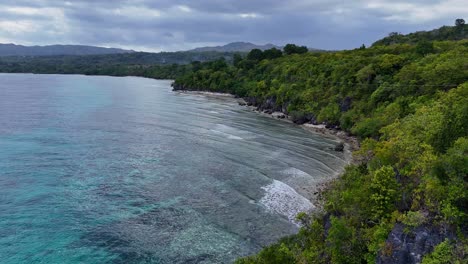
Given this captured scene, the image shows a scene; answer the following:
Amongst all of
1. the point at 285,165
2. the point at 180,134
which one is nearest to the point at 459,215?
the point at 285,165

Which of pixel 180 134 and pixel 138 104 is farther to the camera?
pixel 138 104

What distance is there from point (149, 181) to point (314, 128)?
5100cm

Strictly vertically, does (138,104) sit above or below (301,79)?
below

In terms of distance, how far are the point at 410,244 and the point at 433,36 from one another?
15549 centimetres

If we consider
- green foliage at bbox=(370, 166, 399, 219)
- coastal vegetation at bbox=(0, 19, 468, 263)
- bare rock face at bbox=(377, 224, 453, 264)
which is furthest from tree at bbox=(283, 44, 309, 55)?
bare rock face at bbox=(377, 224, 453, 264)

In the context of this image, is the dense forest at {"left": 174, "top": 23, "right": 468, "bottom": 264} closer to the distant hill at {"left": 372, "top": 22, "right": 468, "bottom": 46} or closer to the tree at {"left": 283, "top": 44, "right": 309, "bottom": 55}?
the distant hill at {"left": 372, "top": 22, "right": 468, "bottom": 46}

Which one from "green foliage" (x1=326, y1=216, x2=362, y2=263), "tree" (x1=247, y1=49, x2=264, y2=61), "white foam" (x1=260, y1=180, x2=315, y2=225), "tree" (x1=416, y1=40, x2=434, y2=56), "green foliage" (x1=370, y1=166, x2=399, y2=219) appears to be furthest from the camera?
"tree" (x1=247, y1=49, x2=264, y2=61)

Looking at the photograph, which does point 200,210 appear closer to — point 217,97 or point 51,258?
point 51,258

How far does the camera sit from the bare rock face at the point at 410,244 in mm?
21484

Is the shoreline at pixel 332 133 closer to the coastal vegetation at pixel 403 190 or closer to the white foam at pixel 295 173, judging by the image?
the coastal vegetation at pixel 403 190

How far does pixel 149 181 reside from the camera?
47.7m

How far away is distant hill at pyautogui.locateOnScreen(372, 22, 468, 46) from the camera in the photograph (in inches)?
5618

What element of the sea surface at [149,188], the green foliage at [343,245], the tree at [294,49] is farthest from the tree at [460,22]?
the green foliage at [343,245]

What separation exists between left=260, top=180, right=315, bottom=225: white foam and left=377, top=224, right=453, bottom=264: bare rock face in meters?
14.6
